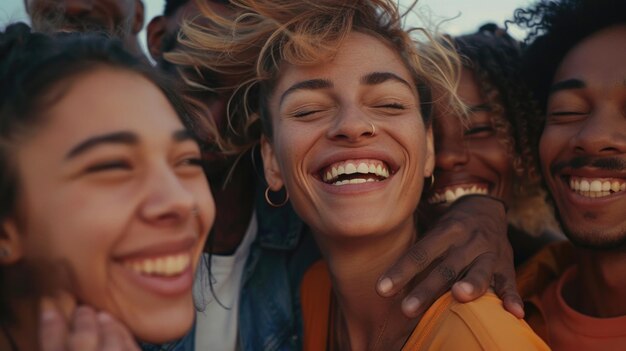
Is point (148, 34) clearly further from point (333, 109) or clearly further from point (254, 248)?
point (333, 109)

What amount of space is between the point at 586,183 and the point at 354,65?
1121 mm

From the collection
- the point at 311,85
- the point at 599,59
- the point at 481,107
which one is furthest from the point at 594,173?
the point at 311,85

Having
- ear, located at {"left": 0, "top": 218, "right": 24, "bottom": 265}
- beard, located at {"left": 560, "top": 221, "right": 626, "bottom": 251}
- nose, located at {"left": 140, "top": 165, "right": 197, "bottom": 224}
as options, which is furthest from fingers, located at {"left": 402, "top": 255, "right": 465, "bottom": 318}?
ear, located at {"left": 0, "top": 218, "right": 24, "bottom": 265}

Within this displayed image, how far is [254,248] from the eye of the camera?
3.36m

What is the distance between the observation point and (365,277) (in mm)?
2697

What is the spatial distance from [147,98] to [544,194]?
2.85 metres

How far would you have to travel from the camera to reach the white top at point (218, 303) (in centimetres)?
307

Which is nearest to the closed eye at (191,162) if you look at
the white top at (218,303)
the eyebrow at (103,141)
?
the eyebrow at (103,141)

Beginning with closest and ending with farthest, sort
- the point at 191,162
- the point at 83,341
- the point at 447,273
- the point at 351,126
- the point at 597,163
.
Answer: the point at 83,341, the point at 191,162, the point at 447,273, the point at 351,126, the point at 597,163

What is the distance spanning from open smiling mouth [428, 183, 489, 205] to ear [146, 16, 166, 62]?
76.0 inches

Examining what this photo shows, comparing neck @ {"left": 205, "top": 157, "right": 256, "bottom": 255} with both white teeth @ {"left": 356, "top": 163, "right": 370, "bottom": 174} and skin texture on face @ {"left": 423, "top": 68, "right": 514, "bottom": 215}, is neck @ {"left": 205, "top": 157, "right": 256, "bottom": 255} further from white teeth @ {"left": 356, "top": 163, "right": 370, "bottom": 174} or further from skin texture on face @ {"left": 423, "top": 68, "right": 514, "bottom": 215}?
white teeth @ {"left": 356, "top": 163, "right": 370, "bottom": 174}

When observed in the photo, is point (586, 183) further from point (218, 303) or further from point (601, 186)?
point (218, 303)

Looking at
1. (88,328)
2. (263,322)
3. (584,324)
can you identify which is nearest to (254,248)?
(263,322)

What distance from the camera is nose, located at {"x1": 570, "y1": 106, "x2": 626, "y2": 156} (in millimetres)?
2629
